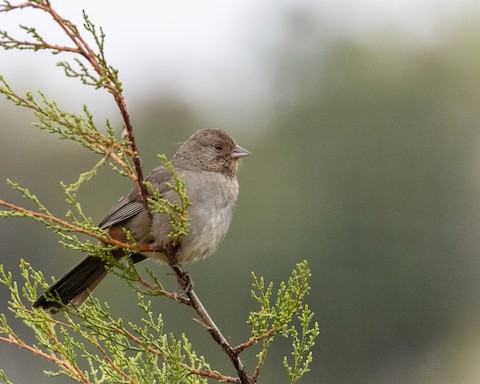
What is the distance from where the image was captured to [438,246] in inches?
1512

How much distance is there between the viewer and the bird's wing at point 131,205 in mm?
5984

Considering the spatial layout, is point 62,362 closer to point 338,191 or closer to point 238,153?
point 238,153

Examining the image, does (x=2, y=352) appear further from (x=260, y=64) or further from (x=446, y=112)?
(x=446, y=112)

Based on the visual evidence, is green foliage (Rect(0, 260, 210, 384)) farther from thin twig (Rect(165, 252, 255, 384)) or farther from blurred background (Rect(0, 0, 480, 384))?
blurred background (Rect(0, 0, 480, 384))

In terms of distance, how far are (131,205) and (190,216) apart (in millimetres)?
358

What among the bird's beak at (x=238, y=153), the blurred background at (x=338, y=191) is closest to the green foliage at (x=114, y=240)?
the bird's beak at (x=238, y=153)

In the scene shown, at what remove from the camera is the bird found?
565cm

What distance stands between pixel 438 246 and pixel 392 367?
5.75 meters

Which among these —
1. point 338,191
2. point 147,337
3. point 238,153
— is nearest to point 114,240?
point 147,337

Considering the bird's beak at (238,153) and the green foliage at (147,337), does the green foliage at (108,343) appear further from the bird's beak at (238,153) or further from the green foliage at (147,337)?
the bird's beak at (238,153)

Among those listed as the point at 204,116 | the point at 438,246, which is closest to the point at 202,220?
the point at 438,246

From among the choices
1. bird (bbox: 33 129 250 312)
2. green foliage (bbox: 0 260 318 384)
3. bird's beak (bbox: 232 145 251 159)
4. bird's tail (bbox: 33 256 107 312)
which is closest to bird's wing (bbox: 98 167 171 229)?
bird (bbox: 33 129 250 312)

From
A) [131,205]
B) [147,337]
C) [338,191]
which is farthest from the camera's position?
[338,191]

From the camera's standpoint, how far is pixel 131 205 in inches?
237
